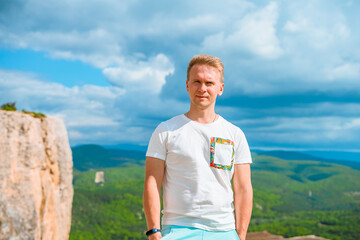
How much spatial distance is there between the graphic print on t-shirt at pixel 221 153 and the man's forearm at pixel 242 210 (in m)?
0.33

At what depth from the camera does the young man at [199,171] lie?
2887 mm

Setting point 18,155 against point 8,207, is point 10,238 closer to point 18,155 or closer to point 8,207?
point 8,207

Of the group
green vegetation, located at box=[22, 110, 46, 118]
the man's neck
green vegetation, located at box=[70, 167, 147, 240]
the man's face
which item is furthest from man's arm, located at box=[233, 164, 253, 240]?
green vegetation, located at box=[70, 167, 147, 240]

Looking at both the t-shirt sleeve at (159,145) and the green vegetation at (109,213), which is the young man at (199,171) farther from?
the green vegetation at (109,213)

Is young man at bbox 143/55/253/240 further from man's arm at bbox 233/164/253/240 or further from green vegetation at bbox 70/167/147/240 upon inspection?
green vegetation at bbox 70/167/147/240

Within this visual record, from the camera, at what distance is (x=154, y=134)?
3047mm

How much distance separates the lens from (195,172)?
2.94m

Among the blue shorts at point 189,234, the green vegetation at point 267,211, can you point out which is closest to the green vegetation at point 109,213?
the green vegetation at point 267,211

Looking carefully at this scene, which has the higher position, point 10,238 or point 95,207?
point 10,238

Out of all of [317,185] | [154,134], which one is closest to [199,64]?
[154,134]

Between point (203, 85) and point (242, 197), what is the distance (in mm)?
1050

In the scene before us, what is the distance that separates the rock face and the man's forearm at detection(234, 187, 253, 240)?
6384 mm

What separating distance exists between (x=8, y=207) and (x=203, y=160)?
6512 mm

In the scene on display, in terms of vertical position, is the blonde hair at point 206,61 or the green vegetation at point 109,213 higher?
the blonde hair at point 206,61
